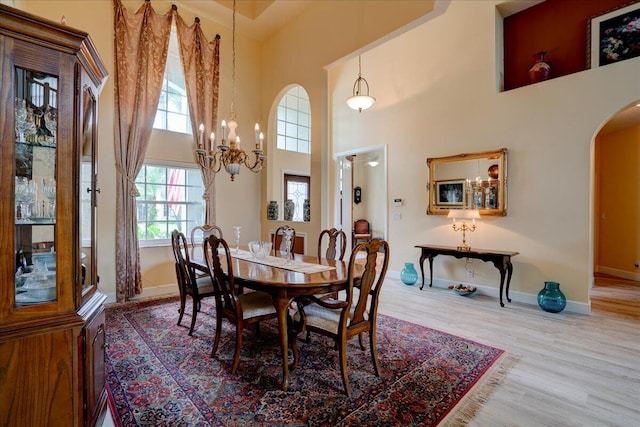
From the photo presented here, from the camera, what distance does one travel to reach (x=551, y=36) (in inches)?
163

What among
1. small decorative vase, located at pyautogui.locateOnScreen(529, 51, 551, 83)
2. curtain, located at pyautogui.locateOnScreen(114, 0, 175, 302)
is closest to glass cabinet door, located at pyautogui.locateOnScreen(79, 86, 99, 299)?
curtain, located at pyautogui.locateOnScreen(114, 0, 175, 302)

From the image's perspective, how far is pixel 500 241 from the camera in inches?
171

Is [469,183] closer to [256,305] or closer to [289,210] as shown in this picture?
[289,210]

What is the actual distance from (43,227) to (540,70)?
532 cm

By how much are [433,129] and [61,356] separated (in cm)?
514

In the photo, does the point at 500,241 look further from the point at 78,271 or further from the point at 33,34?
the point at 33,34

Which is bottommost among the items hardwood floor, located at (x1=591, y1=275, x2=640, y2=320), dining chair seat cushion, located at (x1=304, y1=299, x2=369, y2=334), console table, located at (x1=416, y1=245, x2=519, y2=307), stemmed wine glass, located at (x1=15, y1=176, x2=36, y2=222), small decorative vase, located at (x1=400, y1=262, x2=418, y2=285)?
hardwood floor, located at (x1=591, y1=275, x2=640, y2=320)

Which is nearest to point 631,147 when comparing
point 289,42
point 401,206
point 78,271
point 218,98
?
point 401,206

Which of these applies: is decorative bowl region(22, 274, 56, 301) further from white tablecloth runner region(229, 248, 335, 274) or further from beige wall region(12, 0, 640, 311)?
beige wall region(12, 0, 640, 311)

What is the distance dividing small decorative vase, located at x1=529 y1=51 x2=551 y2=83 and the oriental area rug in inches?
140

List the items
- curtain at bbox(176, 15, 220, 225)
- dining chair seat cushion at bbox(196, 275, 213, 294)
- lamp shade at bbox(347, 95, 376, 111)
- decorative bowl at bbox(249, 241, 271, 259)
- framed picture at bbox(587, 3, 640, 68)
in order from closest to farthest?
decorative bowl at bbox(249, 241, 271, 259), dining chair seat cushion at bbox(196, 275, 213, 294), framed picture at bbox(587, 3, 640, 68), curtain at bbox(176, 15, 220, 225), lamp shade at bbox(347, 95, 376, 111)

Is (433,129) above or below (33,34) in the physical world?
above

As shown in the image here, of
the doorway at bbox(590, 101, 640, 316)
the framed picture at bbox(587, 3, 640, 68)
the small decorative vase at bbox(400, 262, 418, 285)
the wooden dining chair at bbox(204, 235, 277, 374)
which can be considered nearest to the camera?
the wooden dining chair at bbox(204, 235, 277, 374)

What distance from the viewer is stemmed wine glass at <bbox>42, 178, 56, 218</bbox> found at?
139cm
